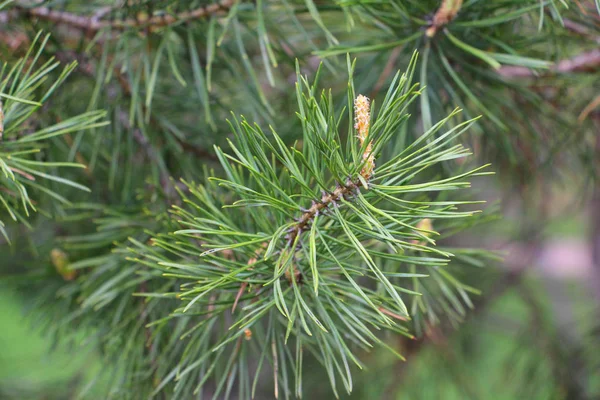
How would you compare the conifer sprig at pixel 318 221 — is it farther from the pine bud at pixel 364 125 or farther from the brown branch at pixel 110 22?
the brown branch at pixel 110 22

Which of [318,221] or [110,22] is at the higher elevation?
[110,22]

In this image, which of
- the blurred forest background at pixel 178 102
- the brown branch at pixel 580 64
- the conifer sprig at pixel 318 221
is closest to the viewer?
the conifer sprig at pixel 318 221

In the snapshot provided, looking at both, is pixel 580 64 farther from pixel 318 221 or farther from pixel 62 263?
pixel 62 263

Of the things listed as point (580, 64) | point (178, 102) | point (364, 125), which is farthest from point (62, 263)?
point (580, 64)

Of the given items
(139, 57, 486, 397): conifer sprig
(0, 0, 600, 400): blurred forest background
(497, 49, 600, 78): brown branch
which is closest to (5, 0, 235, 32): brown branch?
(0, 0, 600, 400): blurred forest background

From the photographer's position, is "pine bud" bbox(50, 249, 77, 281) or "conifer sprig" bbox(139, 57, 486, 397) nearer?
"conifer sprig" bbox(139, 57, 486, 397)

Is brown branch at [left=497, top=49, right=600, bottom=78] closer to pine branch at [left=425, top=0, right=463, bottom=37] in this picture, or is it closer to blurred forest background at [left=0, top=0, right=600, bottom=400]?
blurred forest background at [left=0, top=0, right=600, bottom=400]

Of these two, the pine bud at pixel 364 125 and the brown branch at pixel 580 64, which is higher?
the pine bud at pixel 364 125

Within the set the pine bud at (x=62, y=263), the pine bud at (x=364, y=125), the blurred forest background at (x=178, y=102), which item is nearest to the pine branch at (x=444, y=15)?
the blurred forest background at (x=178, y=102)
